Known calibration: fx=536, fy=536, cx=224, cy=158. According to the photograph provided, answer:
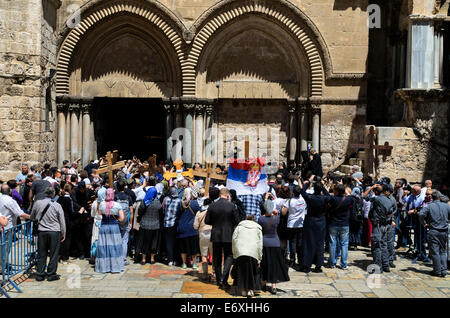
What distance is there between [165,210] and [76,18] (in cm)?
1026

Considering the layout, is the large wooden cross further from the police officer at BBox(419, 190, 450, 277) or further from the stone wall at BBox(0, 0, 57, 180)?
the stone wall at BBox(0, 0, 57, 180)

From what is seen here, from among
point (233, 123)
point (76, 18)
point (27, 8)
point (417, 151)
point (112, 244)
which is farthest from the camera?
point (233, 123)

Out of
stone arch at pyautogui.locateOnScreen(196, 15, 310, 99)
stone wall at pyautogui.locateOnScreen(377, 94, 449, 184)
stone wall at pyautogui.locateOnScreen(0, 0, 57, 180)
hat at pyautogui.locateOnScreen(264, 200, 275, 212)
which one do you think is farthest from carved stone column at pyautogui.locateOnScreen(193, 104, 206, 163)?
hat at pyautogui.locateOnScreen(264, 200, 275, 212)

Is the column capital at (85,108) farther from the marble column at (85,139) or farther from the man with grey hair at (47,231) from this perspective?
the man with grey hair at (47,231)

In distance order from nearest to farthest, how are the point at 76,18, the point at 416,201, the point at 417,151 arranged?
the point at 416,201 → the point at 417,151 → the point at 76,18

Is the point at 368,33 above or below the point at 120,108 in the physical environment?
above

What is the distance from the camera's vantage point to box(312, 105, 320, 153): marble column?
1847 centimetres

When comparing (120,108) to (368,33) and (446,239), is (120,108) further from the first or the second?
(446,239)

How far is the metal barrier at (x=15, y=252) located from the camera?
8656 mm

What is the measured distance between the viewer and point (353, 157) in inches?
731

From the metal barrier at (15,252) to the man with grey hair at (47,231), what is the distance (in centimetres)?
28

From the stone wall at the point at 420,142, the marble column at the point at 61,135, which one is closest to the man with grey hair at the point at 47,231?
the marble column at the point at 61,135

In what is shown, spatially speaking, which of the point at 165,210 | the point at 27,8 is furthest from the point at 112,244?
the point at 27,8
